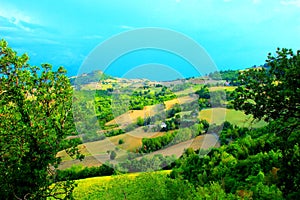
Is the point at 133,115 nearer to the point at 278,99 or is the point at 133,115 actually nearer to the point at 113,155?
the point at 113,155

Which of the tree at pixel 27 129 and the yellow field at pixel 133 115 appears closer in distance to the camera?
the tree at pixel 27 129

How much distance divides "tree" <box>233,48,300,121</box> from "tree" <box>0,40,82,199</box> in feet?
29.1

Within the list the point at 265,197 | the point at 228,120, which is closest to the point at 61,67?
the point at 265,197

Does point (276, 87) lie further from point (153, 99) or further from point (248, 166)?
point (153, 99)

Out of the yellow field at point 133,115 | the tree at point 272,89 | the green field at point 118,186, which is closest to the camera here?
the tree at point 272,89

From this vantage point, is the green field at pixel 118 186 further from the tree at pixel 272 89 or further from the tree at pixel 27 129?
the tree at pixel 272 89

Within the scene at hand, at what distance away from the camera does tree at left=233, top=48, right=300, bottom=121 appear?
489 inches

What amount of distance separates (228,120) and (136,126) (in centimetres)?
3575

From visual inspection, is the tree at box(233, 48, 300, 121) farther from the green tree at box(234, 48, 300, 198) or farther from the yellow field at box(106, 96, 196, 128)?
the yellow field at box(106, 96, 196, 128)

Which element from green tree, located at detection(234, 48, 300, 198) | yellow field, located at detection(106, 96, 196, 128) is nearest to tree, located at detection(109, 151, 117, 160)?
yellow field, located at detection(106, 96, 196, 128)

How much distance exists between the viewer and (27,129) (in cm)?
1484

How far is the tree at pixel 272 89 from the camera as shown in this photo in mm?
12422

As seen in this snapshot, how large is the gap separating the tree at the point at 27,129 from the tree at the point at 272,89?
350 inches

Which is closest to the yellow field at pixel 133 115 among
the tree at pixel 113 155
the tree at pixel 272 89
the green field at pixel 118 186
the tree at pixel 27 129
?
the tree at pixel 113 155
